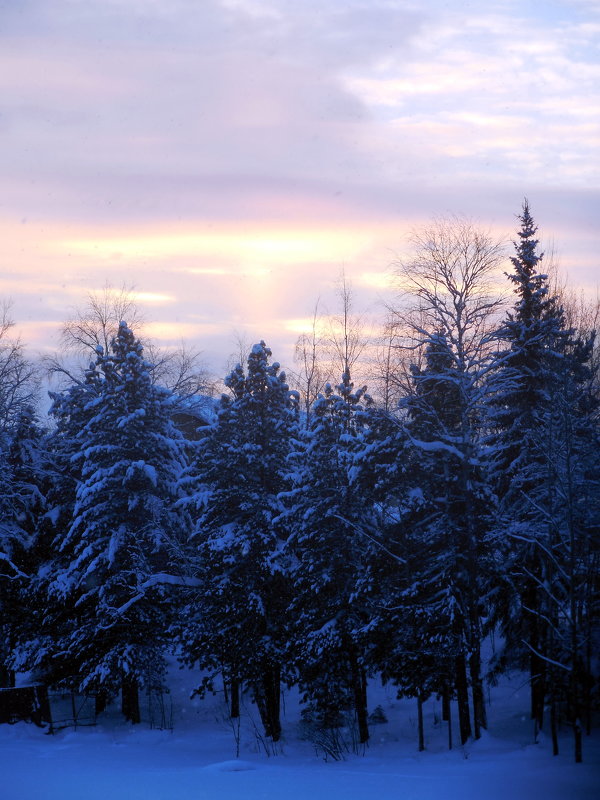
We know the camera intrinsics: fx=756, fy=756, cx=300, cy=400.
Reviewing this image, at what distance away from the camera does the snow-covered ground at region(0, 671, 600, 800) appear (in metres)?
13.9

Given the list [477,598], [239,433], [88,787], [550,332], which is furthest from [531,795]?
[239,433]

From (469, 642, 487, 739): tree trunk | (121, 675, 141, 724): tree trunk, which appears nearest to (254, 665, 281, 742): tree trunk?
(121, 675, 141, 724): tree trunk

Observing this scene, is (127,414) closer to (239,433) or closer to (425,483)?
(239,433)

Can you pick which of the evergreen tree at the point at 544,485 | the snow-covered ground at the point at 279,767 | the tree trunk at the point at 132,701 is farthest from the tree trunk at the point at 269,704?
the evergreen tree at the point at 544,485

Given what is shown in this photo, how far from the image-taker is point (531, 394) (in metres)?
22.0

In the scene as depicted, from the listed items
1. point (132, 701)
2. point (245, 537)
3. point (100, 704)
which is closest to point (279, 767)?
point (245, 537)

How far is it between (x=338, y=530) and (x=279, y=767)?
769 cm

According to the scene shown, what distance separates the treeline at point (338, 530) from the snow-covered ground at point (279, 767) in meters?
1.20

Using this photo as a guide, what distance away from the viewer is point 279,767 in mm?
17031

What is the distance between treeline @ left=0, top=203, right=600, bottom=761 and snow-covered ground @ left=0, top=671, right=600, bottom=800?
120 centimetres

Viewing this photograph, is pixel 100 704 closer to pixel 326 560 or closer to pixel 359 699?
pixel 359 699

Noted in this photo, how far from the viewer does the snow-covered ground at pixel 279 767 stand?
13.9 meters

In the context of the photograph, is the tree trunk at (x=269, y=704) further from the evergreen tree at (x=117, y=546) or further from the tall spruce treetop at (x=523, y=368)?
the tall spruce treetop at (x=523, y=368)

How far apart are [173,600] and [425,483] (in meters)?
10.0
